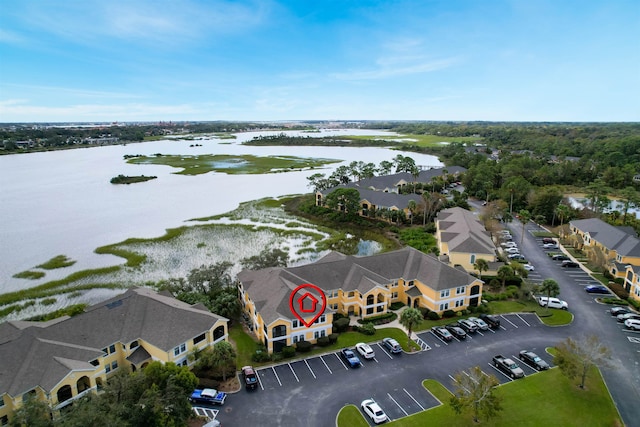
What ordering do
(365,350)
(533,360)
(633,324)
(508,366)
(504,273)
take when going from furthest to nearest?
(504,273) < (633,324) < (365,350) < (533,360) < (508,366)

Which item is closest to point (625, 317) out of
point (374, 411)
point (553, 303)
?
point (553, 303)

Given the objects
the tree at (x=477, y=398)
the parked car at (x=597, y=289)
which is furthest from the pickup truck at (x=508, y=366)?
the parked car at (x=597, y=289)

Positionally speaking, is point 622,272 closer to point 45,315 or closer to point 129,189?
point 45,315

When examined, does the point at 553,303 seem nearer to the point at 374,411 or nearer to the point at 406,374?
the point at 406,374

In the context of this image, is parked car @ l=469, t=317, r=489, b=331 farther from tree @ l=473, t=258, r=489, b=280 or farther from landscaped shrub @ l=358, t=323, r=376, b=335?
landscaped shrub @ l=358, t=323, r=376, b=335

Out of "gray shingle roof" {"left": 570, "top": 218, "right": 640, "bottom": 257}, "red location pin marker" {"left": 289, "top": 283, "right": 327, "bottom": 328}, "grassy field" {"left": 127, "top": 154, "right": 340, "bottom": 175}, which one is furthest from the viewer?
"grassy field" {"left": 127, "top": 154, "right": 340, "bottom": 175}

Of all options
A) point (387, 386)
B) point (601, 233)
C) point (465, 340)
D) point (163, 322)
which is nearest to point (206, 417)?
point (163, 322)

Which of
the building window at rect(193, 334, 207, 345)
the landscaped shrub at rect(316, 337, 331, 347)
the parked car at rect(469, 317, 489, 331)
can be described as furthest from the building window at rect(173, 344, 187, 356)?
the parked car at rect(469, 317, 489, 331)
